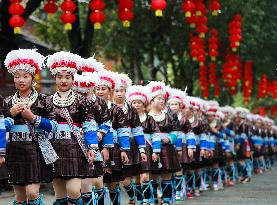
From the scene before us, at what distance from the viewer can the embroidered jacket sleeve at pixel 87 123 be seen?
438 inches

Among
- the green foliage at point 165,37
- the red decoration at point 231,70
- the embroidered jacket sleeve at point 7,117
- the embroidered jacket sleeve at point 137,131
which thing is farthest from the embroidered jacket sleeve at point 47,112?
the red decoration at point 231,70

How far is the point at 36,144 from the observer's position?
10.7 metres

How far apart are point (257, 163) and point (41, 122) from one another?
2373 centimetres

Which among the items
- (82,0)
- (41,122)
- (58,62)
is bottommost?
(41,122)

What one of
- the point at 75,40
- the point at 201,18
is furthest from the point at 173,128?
the point at 75,40

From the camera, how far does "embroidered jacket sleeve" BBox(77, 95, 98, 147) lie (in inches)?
438

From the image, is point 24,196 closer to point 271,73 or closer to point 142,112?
point 142,112

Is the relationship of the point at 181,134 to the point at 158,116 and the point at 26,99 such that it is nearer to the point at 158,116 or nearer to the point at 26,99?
the point at 158,116

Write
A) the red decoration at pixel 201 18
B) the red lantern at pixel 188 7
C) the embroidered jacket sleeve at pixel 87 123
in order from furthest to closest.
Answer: the red decoration at pixel 201 18 < the red lantern at pixel 188 7 < the embroidered jacket sleeve at pixel 87 123

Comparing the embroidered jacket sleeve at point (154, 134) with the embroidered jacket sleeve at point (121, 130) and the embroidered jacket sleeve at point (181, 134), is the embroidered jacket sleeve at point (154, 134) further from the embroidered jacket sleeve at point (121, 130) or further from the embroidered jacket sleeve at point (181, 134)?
the embroidered jacket sleeve at point (121, 130)

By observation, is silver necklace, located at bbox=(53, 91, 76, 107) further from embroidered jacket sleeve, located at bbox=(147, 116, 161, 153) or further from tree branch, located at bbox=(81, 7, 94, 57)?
tree branch, located at bbox=(81, 7, 94, 57)

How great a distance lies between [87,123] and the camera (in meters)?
11.2

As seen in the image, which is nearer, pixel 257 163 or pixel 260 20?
pixel 257 163

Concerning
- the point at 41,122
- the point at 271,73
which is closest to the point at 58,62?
the point at 41,122
